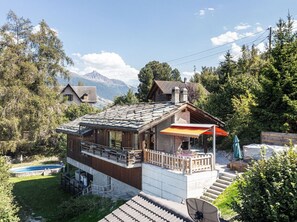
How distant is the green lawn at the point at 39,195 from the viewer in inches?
909

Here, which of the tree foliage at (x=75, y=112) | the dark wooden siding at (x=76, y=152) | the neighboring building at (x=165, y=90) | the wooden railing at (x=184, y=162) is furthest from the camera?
the tree foliage at (x=75, y=112)

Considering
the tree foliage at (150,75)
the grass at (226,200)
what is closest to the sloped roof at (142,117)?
the grass at (226,200)

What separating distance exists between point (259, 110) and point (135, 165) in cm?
1218

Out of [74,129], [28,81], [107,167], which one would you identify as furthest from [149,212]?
[28,81]

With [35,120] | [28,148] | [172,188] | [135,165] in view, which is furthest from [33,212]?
[28,148]

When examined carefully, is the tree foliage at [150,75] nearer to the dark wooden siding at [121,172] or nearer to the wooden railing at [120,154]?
the dark wooden siding at [121,172]

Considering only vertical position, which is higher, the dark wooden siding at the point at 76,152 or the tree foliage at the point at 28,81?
the tree foliage at the point at 28,81

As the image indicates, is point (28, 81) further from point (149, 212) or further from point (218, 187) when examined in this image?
point (149, 212)

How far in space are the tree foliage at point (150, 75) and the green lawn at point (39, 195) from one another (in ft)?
118

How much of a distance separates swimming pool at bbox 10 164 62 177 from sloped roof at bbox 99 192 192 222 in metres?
30.5

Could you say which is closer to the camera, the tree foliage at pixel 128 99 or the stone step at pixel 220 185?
the stone step at pixel 220 185

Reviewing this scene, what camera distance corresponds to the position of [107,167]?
22.2 metres

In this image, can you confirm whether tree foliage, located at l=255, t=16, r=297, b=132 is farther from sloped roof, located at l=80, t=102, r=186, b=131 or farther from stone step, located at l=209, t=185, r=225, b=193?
stone step, located at l=209, t=185, r=225, b=193

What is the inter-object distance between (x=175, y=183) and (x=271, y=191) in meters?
8.40
